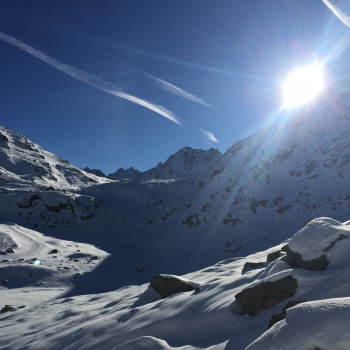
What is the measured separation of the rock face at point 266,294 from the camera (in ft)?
16.1

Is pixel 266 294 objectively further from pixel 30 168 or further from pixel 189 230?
pixel 30 168

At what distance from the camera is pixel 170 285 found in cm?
886

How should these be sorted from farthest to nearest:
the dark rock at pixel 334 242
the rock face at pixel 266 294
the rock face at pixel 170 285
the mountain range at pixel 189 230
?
the rock face at pixel 170 285 → the mountain range at pixel 189 230 → the dark rock at pixel 334 242 → the rock face at pixel 266 294

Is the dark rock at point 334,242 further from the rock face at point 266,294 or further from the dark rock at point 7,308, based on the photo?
the dark rock at point 7,308

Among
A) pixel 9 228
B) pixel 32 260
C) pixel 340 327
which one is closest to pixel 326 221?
pixel 340 327

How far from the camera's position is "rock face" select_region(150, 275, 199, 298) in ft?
28.4

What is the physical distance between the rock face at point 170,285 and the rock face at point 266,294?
378 centimetres

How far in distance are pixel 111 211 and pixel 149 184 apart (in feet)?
58.6

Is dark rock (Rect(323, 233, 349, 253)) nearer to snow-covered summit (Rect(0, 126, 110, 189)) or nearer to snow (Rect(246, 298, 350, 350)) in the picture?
snow (Rect(246, 298, 350, 350))

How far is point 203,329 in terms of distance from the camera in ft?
17.0

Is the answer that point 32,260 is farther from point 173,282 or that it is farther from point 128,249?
point 173,282

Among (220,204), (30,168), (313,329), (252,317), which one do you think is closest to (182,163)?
(30,168)

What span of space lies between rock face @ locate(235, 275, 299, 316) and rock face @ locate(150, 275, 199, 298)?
12.4 ft

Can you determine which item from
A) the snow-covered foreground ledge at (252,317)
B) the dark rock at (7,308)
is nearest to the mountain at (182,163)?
the dark rock at (7,308)
